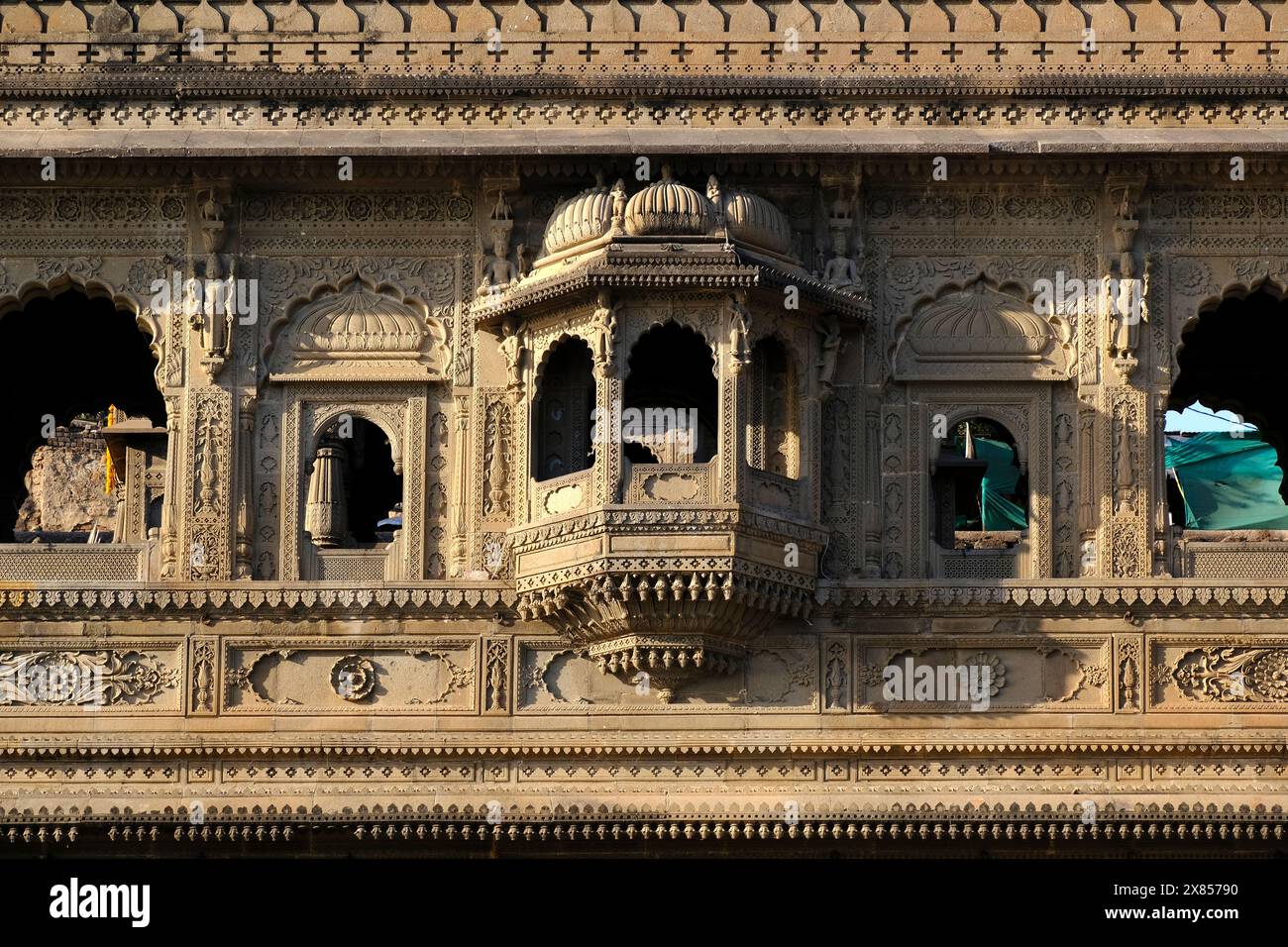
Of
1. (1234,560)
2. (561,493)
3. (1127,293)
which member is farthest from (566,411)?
(1234,560)

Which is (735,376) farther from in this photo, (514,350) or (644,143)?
(644,143)

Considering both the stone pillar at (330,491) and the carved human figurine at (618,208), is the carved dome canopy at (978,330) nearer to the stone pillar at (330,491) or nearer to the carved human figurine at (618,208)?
the carved human figurine at (618,208)

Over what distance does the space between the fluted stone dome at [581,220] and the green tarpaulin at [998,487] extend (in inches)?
355

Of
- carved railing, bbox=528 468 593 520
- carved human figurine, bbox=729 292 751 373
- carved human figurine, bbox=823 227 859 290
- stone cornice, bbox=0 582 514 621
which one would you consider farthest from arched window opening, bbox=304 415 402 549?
carved human figurine, bbox=729 292 751 373

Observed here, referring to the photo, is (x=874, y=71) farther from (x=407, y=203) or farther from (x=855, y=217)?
(x=407, y=203)

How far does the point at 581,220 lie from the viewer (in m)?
21.3

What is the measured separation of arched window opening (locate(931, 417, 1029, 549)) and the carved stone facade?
301cm

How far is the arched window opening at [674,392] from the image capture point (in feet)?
71.4

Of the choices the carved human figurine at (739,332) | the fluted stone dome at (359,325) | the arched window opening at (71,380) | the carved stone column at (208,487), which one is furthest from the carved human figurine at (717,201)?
the arched window opening at (71,380)

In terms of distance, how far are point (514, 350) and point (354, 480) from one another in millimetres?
6630

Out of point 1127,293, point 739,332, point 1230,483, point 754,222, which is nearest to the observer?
point 739,332

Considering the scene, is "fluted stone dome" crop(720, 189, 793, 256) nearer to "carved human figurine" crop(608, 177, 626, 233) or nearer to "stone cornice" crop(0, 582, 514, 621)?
"carved human figurine" crop(608, 177, 626, 233)

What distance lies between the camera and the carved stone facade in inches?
822
